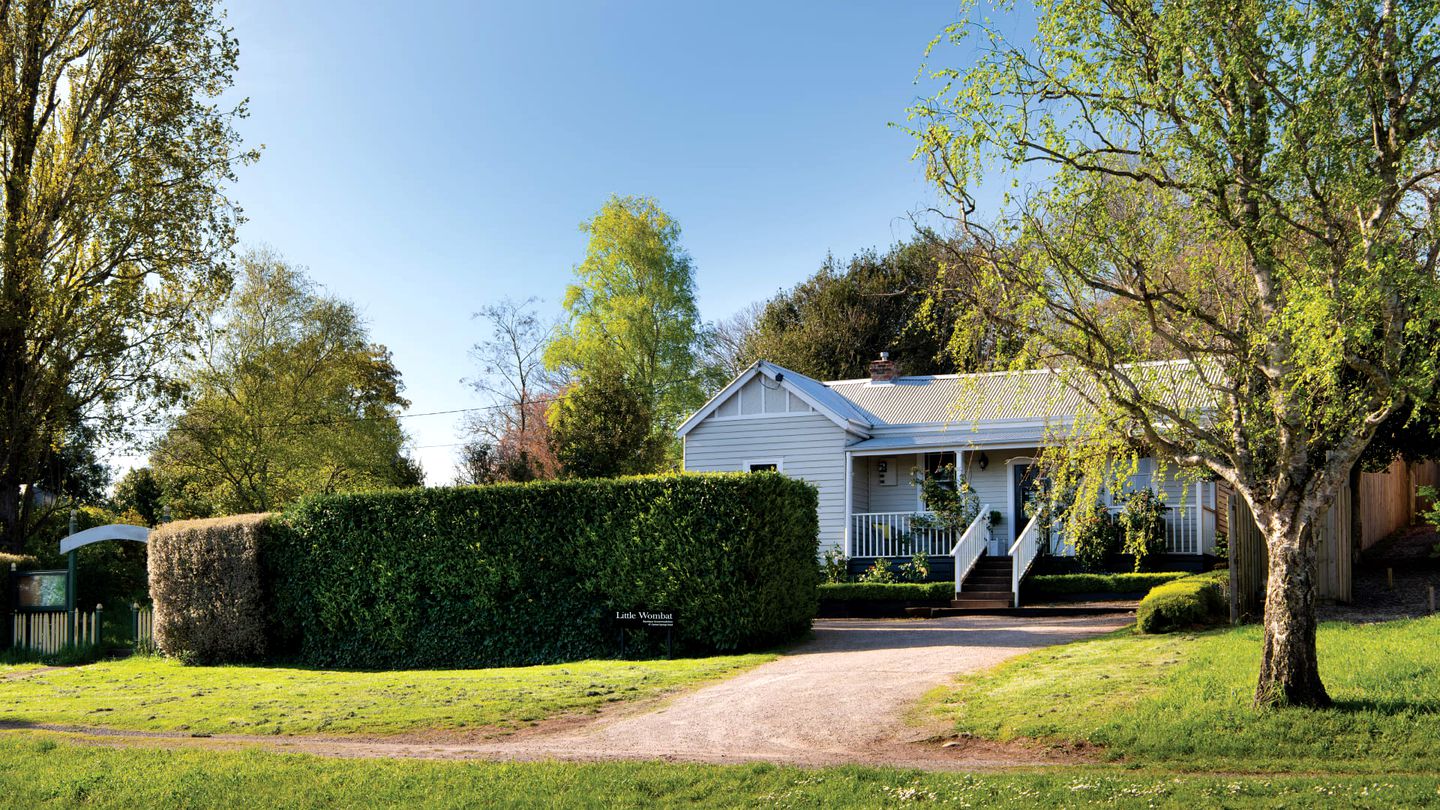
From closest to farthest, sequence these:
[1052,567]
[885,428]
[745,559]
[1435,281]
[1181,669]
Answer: [1435,281] → [1181,669] → [745,559] → [1052,567] → [885,428]

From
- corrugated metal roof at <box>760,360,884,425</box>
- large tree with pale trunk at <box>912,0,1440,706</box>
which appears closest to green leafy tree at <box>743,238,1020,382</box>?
corrugated metal roof at <box>760,360,884,425</box>

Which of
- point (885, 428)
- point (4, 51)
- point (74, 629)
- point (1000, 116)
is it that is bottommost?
point (74, 629)

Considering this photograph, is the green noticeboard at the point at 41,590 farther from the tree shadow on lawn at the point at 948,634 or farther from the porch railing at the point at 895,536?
the porch railing at the point at 895,536

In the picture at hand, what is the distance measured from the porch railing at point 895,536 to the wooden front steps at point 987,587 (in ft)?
3.85

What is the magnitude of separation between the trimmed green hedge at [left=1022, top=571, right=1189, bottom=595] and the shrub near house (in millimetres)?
5834

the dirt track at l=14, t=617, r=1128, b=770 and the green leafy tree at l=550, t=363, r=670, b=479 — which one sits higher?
the green leafy tree at l=550, t=363, r=670, b=479

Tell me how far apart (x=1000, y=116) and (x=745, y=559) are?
8.33 m

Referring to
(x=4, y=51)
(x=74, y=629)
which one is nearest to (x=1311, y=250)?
(x=74, y=629)

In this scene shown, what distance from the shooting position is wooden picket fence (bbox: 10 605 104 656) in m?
21.9

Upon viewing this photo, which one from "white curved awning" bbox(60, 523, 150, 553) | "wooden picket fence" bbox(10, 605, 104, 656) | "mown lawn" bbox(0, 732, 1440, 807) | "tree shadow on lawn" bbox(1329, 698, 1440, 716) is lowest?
"wooden picket fence" bbox(10, 605, 104, 656)

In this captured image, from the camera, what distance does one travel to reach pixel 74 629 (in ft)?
71.5

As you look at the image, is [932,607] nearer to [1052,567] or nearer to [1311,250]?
[1052,567]

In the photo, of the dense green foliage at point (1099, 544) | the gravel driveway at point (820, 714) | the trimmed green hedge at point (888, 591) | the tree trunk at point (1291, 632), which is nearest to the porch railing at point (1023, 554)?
the dense green foliage at point (1099, 544)

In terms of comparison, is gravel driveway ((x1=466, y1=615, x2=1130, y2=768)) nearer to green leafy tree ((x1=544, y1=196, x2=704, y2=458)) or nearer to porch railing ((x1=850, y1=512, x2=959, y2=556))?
porch railing ((x1=850, y1=512, x2=959, y2=556))
